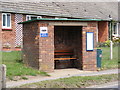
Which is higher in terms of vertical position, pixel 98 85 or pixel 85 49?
pixel 85 49

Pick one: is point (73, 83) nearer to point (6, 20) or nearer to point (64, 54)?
point (64, 54)

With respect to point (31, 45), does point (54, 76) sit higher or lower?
lower

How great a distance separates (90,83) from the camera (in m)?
9.77

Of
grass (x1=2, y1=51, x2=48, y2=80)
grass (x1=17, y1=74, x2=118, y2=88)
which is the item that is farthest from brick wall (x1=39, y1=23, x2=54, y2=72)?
grass (x1=17, y1=74, x2=118, y2=88)

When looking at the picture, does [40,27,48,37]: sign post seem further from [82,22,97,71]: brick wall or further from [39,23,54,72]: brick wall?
[82,22,97,71]: brick wall

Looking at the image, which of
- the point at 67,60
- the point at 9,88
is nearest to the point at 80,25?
the point at 67,60

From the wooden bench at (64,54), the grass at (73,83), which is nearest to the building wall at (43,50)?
the wooden bench at (64,54)

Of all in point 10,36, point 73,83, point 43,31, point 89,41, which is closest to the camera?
point 73,83

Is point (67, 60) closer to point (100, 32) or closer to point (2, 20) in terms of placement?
point (2, 20)

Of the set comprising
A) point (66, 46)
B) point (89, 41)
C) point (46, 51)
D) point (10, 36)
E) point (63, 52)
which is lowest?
point (63, 52)

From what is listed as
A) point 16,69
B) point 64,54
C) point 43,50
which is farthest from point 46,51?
point 64,54

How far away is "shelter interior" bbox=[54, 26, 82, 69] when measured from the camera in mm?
14094

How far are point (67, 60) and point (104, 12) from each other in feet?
58.0

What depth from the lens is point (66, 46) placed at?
47.5 ft
